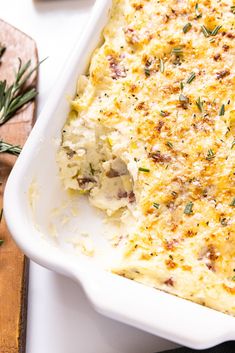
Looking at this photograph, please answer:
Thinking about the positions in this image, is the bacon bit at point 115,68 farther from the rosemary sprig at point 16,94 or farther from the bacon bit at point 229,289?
the bacon bit at point 229,289

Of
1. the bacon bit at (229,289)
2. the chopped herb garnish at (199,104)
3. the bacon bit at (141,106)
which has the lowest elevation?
the bacon bit at (229,289)

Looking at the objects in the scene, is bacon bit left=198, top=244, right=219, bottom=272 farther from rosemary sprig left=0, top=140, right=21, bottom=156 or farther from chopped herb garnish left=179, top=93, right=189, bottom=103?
rosemary sprig left=0, top=140, right=21, bottom=156

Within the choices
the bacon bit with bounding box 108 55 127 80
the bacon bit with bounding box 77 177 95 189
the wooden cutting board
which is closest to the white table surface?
the wooden cutting board

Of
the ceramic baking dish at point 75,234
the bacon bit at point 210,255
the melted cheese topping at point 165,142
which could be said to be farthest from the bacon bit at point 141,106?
the bacon bit at point 210,255

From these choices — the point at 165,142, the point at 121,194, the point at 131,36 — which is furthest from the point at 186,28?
the point at 121,194

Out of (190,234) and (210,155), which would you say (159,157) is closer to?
(210,155)
